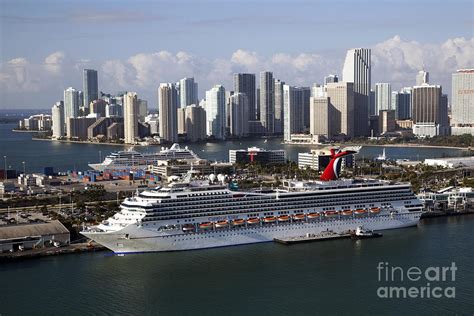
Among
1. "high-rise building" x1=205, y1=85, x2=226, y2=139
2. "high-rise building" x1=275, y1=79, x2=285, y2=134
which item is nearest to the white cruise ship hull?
"high-rise building" x1=205, y1=85, x2=226, y2=139

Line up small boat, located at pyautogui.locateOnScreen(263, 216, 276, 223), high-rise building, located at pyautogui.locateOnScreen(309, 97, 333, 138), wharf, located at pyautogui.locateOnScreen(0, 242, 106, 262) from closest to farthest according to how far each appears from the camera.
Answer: wharf, located at pyautogui.locateOnScreen(0, 242, 106, 262) < small boat, located at pyautogui.locateOnScreen(263, 216, 276, 223) < high-rise building, located at pyautogui.locateOnScreen(309, 97, 333, 138)

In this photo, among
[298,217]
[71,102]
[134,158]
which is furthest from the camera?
[71,102]

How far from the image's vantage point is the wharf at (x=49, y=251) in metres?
11.9

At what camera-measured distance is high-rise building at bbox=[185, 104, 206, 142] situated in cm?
4962

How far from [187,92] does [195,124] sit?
25.1 meters

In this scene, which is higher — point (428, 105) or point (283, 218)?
point (428, 105)

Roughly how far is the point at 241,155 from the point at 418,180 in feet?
31.0

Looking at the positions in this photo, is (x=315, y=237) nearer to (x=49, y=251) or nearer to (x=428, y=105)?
(x=49, y=251)

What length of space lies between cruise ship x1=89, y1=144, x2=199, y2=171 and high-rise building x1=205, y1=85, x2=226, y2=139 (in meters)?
22.1

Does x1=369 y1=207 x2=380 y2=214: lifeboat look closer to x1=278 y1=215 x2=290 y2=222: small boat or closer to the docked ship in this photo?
the docked ship

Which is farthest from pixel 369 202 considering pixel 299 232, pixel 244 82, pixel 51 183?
pixel 244 82

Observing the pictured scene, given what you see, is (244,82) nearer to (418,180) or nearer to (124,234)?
(418,180)

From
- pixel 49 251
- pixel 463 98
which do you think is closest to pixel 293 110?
pixel 463 98

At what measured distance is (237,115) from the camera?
54.2 metres
